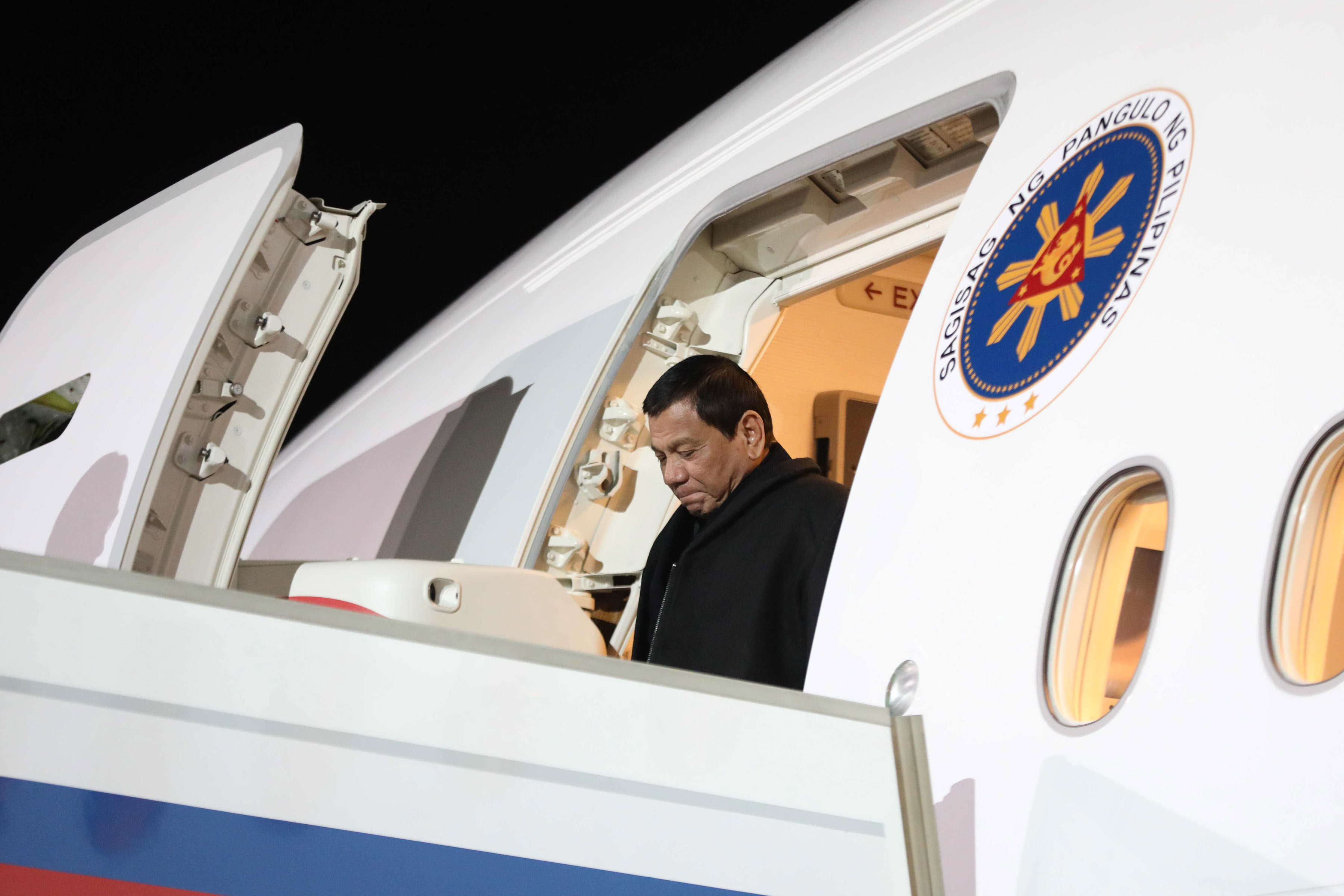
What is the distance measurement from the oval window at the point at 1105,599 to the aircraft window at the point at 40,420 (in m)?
2.57

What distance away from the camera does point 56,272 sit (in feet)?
12.6

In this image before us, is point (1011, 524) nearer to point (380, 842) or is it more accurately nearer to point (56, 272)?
point (380, 842)

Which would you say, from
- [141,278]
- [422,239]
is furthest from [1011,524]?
[422,239]

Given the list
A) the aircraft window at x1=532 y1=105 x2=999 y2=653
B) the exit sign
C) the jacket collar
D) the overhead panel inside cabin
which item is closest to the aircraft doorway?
the exit sign

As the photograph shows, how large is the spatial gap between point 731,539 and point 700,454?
31 centimetres

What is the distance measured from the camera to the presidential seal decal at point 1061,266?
1.55 m

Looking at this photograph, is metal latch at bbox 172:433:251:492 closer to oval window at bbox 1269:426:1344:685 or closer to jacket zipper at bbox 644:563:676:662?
jacket zipper at bbox 644:563:676:662

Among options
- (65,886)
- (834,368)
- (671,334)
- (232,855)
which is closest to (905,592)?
(232,855)

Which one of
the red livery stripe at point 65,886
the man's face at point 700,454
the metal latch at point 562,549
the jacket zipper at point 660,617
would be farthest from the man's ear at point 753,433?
the red livery stripe at point 65,886

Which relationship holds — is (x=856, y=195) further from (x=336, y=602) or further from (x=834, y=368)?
(x=336, y=602)

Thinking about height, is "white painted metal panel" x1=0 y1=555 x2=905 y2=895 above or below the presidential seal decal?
below

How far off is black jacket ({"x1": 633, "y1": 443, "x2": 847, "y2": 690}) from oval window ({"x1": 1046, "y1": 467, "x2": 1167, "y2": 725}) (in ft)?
2.56

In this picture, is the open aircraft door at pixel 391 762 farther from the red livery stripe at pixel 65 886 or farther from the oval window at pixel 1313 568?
the oval window at pixel 1313 568

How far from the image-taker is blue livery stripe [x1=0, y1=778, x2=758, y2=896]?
0.90 meters
